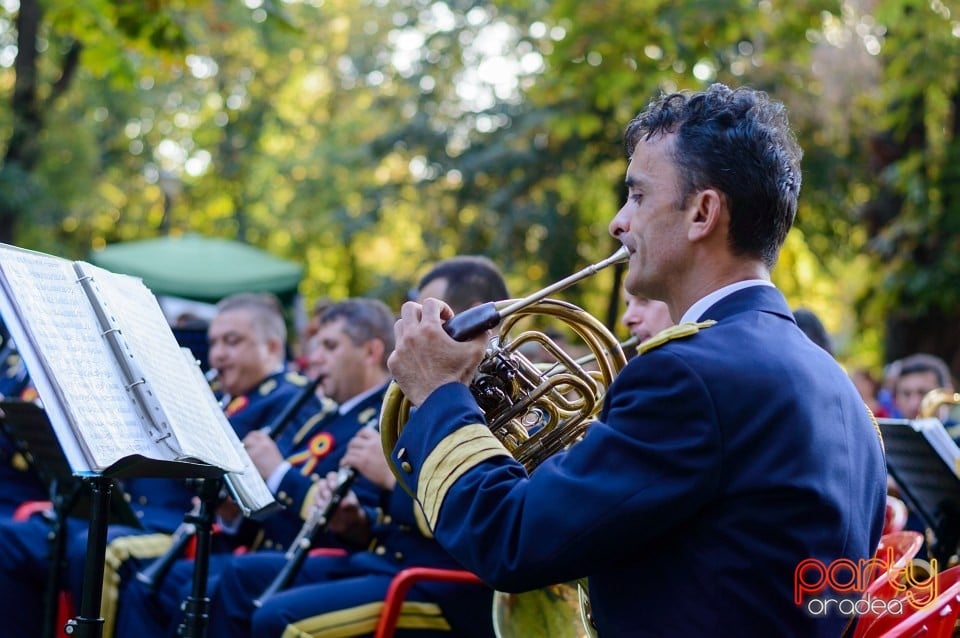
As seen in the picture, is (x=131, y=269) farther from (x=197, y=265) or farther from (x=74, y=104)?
(x=74, y=104)

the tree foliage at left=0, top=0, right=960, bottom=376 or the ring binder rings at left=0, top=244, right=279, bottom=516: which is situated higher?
the tree foliage at left=0, top=0, right=960, bottom=376

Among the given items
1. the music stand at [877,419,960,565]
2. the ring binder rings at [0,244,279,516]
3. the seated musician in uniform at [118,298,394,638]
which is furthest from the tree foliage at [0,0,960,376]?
the ring binder rings at [0,244,279,516]

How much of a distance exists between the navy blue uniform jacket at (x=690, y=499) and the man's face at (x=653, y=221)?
7.9 inches

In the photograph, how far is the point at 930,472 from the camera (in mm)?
3971

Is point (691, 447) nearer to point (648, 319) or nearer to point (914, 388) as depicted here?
point (648, 319)

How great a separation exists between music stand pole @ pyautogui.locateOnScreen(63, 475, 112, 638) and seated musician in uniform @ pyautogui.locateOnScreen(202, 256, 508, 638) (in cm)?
135

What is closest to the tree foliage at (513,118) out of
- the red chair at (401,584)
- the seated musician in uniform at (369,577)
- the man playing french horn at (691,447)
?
the seated musician in uniform at (369,577)

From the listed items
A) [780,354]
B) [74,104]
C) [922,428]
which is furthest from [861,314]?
[74,104]

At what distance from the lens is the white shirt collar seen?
7.22 feet

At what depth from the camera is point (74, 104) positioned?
54.7ft

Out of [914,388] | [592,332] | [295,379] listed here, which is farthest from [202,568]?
[914,388]

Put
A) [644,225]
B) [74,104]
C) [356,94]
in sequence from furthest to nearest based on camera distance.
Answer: [356,94], [74,104], [644,225]

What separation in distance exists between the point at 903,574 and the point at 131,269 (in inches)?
423

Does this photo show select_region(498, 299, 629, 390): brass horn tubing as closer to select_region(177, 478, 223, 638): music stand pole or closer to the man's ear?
the man's ear
